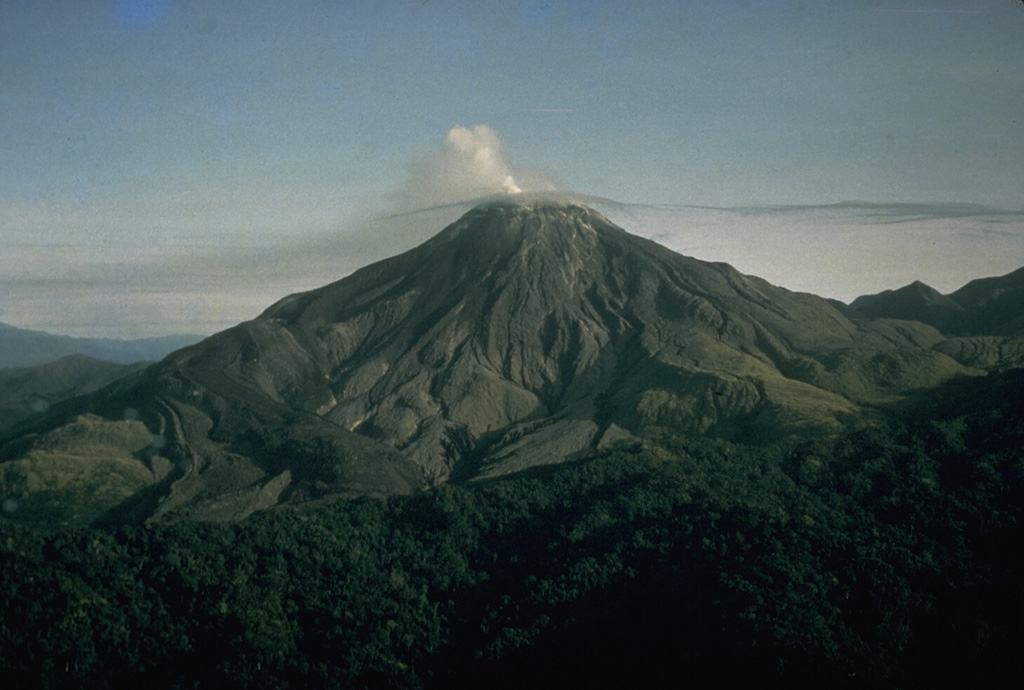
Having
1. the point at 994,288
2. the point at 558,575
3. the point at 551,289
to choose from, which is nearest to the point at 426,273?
the point at 551,289

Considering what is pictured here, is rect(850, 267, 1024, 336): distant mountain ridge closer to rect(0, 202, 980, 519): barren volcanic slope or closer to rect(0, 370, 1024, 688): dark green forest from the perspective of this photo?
rect(0, 202, 980, 519): barren volcanic slope

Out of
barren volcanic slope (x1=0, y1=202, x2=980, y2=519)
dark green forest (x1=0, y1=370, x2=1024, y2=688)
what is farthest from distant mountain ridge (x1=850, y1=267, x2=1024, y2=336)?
dark green forest (x1=0, y1=370, x2=1024, y2=688)

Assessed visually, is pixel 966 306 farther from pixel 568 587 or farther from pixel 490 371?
pixel 568 587

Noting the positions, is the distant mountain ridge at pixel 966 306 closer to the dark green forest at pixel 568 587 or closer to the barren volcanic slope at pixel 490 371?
the barren volcanic slope at pixel 490 371

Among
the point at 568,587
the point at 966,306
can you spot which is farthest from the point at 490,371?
the point at 966,306

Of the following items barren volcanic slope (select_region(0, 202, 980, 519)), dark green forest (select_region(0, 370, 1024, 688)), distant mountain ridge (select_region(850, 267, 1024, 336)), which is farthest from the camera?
distant mountain ridge (select_region(850, 267, 1024, 336))

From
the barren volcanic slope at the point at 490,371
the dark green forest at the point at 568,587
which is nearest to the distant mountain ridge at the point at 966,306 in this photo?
the barren volcanic slope at the point at 490,371
